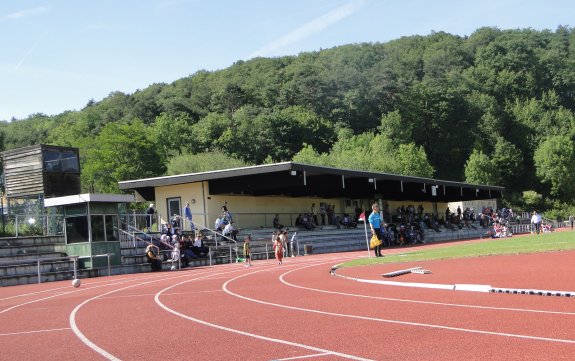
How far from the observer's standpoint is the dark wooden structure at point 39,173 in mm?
33031

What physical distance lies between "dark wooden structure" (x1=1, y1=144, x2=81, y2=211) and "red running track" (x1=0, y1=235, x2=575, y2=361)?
17.9m

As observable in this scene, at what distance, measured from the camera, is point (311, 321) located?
9.26 meters

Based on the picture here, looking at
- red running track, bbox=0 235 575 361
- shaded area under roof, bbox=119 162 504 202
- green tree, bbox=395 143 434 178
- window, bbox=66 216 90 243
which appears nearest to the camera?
red running track, bbox=0 235 575 361

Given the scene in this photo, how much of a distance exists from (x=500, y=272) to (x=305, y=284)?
15.1 feet

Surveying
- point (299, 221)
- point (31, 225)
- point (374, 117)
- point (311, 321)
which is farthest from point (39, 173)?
point (374, 117)

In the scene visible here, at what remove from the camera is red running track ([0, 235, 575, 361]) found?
276 inches

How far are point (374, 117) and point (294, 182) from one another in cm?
7199

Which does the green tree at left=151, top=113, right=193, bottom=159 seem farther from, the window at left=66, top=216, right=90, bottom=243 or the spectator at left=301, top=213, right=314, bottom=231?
the window at left=66, top=216, right=90, bottom=243

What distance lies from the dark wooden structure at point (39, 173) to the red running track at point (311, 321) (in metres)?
17.9

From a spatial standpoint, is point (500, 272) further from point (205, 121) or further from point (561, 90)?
point (561, 90)

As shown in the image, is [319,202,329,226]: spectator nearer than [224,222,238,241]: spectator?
No

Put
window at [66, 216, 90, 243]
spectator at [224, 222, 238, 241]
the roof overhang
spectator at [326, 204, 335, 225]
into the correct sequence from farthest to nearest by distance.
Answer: spectator at [326, 204, 335, 225] → spectator at [224, 222, 238, 241] → window at [66, 216, 90, 243] → the roof overhang

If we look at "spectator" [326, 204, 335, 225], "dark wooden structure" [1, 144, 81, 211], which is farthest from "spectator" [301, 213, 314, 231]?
"dark wooden structure" [1, 144, 81, 211]

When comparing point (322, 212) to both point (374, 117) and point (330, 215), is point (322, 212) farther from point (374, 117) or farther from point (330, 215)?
point (374, 117)
